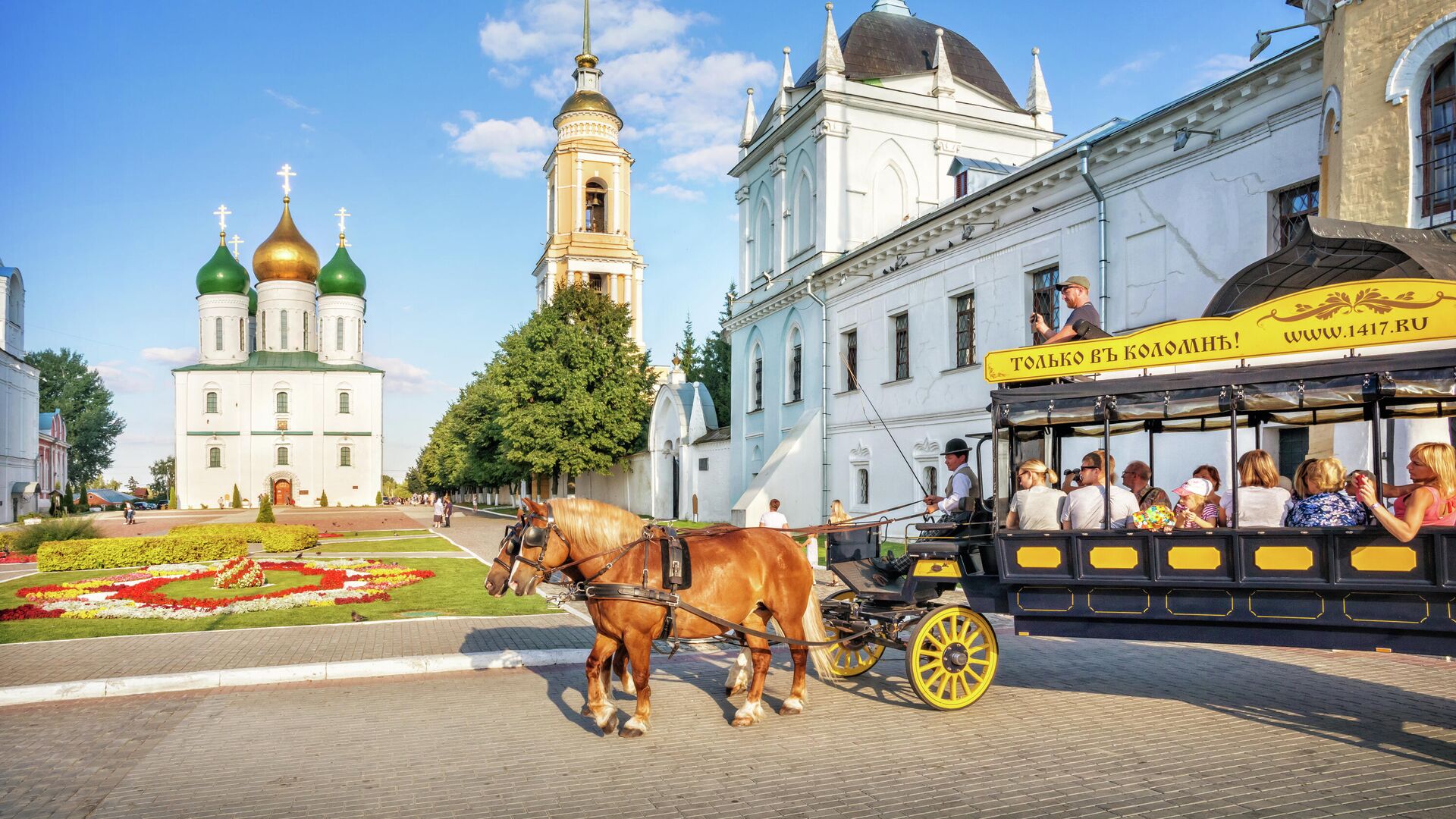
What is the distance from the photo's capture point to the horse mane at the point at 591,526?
7.34m

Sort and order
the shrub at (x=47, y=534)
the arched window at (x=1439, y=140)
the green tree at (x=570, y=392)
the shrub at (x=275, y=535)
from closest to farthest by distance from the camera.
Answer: the arched window at (x=1439, y=140) → the shrub at (x=47, y=534) → the shrub at (x=275, y=535) → the green tree at (x=570, y=392)

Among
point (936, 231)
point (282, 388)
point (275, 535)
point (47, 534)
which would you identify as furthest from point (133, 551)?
point (282, 388)

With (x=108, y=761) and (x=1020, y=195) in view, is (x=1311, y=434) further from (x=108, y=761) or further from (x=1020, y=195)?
(x=108, y=761)

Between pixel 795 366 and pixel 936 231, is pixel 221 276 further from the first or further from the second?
pixel 936 231

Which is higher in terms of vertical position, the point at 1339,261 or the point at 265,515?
the point at 1339,261

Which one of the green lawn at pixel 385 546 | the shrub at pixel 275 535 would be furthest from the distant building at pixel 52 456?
the shrub at pixel 275 535

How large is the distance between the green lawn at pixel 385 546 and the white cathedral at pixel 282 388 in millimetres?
45264

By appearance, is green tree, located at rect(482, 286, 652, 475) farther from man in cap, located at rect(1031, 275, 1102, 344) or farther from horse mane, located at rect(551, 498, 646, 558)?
horse mane, located at rect(551, 498, 646, 558)

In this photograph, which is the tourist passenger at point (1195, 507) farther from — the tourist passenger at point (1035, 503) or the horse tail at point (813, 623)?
the horse tail at point (813, 623)

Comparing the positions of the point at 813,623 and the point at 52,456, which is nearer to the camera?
the point at 813,623

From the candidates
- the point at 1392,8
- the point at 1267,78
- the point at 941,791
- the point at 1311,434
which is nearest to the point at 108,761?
the point at 941,791

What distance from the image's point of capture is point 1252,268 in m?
10.3

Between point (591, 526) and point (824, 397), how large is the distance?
73.0 feet

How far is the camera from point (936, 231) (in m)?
23.6
